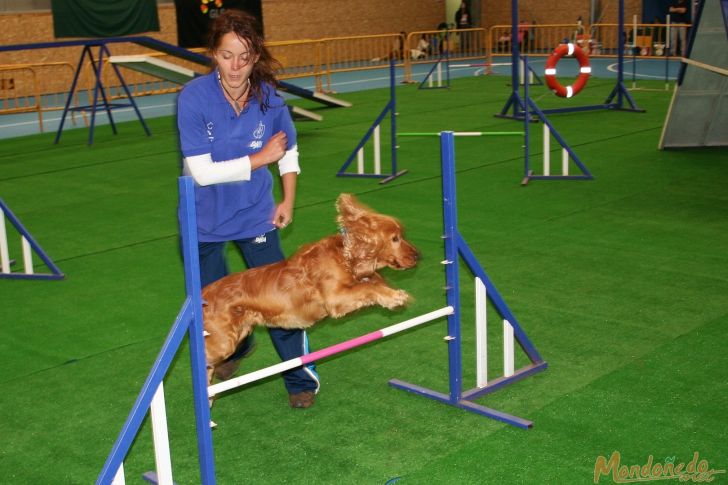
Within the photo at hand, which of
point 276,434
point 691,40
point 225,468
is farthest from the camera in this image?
point 691,40

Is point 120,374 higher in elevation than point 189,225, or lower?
lower

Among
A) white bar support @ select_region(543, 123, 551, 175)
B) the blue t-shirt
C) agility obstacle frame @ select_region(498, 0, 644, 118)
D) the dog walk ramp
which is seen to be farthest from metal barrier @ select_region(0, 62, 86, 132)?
the blue t-shirt

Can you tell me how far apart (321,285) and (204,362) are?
32.5 inches

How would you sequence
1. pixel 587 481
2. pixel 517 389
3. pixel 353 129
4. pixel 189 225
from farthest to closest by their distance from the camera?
pixel 353 129 → pixel 517 389 → pixel 587 481 → pixel 189 225

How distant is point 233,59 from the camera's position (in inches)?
159

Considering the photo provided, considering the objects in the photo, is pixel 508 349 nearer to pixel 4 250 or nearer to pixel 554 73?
pixel 4 250

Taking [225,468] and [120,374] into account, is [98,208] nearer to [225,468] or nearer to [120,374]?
[120,374]

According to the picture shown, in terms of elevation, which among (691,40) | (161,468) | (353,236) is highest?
(691,40)

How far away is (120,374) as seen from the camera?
5477 mm

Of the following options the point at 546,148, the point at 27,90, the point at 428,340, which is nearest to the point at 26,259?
the point at 428,340

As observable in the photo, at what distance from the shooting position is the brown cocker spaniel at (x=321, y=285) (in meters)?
4.18

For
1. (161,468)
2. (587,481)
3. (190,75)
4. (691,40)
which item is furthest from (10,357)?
(190,75)

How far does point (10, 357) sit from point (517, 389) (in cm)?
332

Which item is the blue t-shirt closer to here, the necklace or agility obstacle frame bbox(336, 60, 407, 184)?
the necklace
